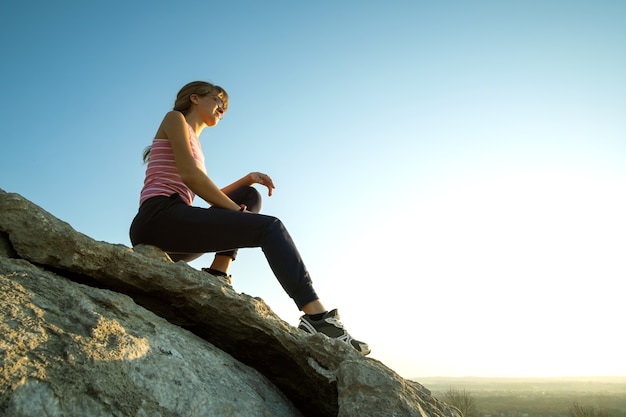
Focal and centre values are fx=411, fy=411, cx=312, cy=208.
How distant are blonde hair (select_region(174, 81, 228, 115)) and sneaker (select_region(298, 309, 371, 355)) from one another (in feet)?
9.38

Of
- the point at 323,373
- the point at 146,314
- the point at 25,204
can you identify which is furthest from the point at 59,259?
the point at 323,373

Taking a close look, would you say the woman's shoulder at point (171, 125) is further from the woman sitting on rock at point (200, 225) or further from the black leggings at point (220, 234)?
the black leggings at point (220, 234)

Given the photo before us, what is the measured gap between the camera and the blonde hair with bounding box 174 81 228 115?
189 inches

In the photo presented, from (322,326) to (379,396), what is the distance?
0.98m

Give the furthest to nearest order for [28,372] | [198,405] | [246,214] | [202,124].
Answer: [202,124]
[246,214]
[198,405]
[28,372]

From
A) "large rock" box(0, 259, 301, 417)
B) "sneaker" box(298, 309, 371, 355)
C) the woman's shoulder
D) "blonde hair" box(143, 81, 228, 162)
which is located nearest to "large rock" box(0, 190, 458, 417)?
"large rock" box(0, 259, 301, 417)

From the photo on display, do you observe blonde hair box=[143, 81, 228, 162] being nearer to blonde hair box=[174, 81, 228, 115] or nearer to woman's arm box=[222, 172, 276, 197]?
blonde hair box=[174, 81, 228, 115]

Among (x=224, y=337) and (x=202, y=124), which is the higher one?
(x=202, y=124)

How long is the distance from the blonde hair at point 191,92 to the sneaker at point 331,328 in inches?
113

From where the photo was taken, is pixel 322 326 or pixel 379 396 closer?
pixel 379 396

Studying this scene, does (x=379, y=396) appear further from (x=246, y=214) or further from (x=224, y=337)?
(x=246, y=214)

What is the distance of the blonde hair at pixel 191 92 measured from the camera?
189 inches

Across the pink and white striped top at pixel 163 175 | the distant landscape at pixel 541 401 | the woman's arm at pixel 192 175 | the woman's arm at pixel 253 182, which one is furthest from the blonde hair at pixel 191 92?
the distant landscape at pixel 541 401

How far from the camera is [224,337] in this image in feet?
10.4
